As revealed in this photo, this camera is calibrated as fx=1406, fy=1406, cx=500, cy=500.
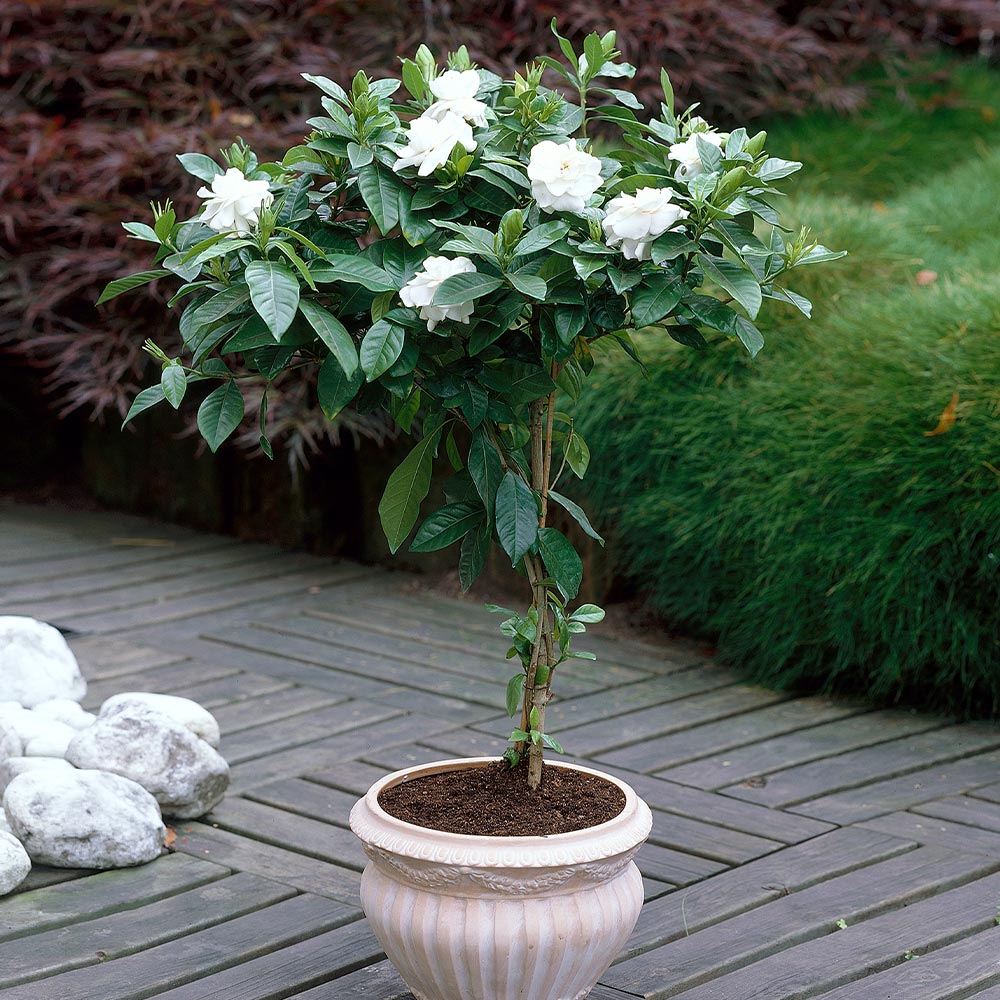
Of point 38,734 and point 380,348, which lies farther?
point 38,734

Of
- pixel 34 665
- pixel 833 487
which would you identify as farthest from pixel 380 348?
pixel 833 487

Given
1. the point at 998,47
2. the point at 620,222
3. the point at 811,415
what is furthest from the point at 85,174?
the point at 998,47

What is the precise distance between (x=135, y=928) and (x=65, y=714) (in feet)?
2.10

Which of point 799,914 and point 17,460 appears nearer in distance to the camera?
point 799,914

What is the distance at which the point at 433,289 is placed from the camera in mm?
1524

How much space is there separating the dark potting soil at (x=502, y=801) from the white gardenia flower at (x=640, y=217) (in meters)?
0.68

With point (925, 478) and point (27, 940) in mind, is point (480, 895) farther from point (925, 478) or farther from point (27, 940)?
point (925, 478)

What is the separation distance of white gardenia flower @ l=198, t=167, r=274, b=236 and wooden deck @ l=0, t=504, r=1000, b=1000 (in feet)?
3.14

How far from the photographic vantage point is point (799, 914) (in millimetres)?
2008

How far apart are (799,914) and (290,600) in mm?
1999

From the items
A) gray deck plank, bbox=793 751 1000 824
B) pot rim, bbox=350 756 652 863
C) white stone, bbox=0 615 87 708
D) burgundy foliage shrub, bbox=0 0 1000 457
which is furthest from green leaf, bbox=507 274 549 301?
burgundy foliage shrub, bbox=0 0 1000 457

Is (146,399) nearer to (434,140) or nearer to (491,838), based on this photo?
(434,140)

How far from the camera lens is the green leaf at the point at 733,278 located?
1539 millimetres

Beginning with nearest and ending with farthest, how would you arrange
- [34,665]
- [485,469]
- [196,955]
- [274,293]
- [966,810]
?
[274,293], [485,469], [196,955], [966,810], [34,665]
